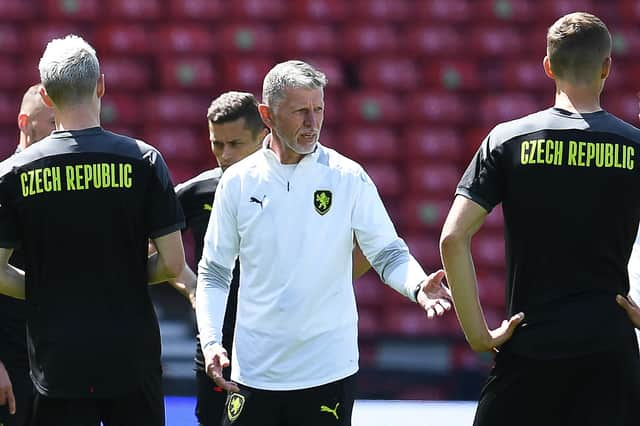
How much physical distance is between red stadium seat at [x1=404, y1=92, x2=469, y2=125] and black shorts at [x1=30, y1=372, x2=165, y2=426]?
18.3ft

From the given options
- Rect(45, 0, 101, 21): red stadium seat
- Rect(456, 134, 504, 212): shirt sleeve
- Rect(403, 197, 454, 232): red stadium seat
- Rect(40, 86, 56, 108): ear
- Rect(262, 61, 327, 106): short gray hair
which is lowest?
Rect(403, 197, 454, 232): red stadium seat

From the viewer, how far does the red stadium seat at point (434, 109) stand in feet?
27.7

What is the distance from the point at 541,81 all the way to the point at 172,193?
19.3ft

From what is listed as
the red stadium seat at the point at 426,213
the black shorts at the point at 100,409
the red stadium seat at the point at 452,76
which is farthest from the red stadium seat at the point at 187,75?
the black shorts at the point at 100,409

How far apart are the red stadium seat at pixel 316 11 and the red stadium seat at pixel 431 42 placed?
0.55 m

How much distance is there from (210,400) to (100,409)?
0.84m

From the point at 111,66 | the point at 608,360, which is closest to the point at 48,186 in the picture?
the point at 608,360

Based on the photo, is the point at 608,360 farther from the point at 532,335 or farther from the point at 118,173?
the point at 118,173

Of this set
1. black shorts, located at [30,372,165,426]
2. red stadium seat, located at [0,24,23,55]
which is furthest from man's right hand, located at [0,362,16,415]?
red stadium seat, located at [0,24,23,55]

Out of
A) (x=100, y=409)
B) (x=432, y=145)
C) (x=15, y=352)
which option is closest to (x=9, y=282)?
(x=100, y=409)

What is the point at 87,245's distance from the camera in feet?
9.89

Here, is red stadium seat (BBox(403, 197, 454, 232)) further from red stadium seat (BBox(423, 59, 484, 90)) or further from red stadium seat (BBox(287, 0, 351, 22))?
red stadium seat (BBox(287, 0, 351, 22))

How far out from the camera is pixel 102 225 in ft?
9.89

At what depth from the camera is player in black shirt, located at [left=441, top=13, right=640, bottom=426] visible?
2.95 m
